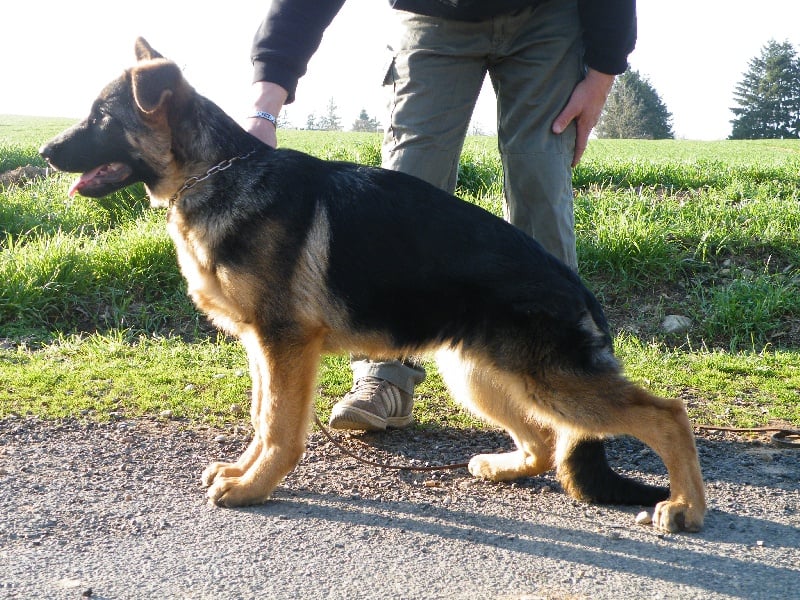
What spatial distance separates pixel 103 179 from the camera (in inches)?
142

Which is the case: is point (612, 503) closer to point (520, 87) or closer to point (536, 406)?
point (536, 406)

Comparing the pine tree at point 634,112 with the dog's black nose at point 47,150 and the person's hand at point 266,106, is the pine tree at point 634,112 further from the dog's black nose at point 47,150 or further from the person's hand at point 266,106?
the dog's black nose at point 47,150

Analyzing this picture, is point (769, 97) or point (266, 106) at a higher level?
point (769, 97)

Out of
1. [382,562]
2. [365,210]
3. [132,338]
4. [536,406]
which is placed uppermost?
[365,210]

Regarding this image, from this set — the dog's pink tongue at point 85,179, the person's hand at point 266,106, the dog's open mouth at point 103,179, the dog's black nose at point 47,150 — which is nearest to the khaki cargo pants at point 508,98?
the person's hand at point 266,106

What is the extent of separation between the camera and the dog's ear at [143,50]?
12.3 ft

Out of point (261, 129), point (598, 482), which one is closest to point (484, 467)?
point (598, 482)

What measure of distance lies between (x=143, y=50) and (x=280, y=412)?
1821 mm

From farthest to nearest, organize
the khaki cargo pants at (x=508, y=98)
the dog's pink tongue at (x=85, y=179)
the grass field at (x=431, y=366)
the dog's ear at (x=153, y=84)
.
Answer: the grass field at (x=431, y=366) → the khaki cargo pants at (x=508, y=98) → the dog's pink tongue at (x=85, y=179) → the dog's ear at (x=153, y=84)

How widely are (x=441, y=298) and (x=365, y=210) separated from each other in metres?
0.53

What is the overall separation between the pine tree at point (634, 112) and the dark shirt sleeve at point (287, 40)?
68.5 metres

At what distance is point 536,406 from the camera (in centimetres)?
335

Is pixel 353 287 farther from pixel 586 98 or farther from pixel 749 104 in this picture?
pixel 749 104

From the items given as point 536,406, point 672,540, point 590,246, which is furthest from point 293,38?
point 590,246
